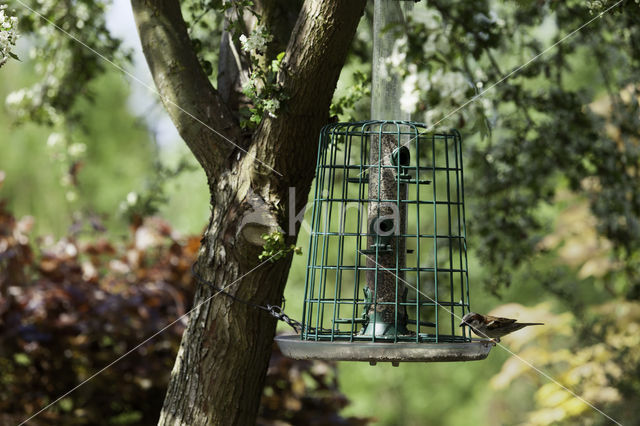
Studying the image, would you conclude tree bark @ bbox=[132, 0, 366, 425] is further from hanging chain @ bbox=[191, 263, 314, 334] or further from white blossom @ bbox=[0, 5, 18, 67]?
white blossom @ bbox=[0, 5, 18, 67]

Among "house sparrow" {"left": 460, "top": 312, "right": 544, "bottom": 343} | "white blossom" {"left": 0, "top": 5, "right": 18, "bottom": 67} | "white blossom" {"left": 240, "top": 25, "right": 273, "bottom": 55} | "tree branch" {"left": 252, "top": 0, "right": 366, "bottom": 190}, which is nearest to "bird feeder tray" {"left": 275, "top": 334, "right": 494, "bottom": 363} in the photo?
"house sparrow" {"left": 460, "top": 312, "right": 544, "bottom": 343}

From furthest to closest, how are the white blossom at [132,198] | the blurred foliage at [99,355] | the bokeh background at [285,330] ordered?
the white blossom at [132,198]
the blurred foliage at [99,355]
the bokeh background at [285,330]

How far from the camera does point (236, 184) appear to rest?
256 centimetres

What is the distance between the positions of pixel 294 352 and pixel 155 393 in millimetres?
2399

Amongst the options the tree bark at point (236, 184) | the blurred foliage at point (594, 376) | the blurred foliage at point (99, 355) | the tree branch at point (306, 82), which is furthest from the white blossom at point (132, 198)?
the blurred foliage at point (594, 376)

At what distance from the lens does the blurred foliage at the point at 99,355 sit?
413cm

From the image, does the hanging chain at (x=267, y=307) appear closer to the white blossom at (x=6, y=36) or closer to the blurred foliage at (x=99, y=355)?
the white blossom at (x=6, y=36)

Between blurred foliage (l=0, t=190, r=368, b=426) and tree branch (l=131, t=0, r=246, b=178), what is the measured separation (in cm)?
184

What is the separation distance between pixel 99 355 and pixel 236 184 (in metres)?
2.17

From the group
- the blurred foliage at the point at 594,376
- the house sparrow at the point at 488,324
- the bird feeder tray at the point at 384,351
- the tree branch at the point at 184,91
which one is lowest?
the bird feeder tray at the point at 384,351

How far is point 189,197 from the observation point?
11383 mm

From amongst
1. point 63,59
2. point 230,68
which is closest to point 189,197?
point 63,59

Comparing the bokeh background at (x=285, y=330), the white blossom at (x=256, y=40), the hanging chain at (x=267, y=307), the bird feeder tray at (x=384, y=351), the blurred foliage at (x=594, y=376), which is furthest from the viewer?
the blurred foliage at (x=594, y=376)

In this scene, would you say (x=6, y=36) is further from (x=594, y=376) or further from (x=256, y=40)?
(x=594, y=376)
